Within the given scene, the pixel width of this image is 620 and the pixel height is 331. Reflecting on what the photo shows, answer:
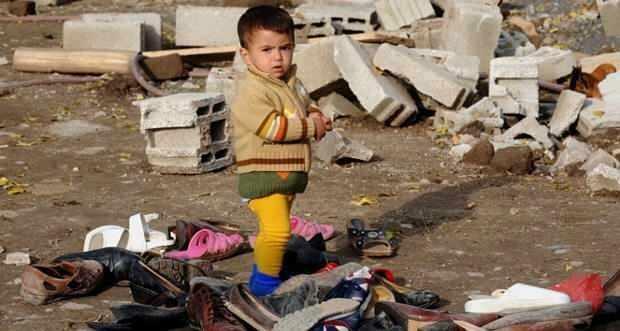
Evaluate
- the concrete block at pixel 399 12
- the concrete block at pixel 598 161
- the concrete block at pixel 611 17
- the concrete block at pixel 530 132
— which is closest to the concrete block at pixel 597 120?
the concrete block at pixel 530 132

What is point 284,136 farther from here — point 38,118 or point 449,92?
point 38,118

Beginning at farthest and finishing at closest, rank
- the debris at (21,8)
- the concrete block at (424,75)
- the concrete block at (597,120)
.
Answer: the debris at (21,8)
the concrete block at (424,75)
the concrete block at (597,120)

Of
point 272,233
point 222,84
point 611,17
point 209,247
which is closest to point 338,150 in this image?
point 222,84

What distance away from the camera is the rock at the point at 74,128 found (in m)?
10.9

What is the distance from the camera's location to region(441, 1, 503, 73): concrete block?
12188mm

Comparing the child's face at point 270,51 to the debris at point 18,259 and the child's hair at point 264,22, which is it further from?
the debris at point 18,259

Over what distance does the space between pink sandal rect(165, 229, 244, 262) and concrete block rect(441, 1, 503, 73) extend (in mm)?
5682

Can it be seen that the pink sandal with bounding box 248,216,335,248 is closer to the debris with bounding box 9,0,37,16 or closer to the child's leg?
the child's leg

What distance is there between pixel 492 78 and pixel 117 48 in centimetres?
470

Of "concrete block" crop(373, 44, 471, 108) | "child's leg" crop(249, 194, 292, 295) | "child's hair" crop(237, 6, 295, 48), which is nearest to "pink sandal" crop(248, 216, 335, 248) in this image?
"child's leg" crop(249, 194, 292, 295)

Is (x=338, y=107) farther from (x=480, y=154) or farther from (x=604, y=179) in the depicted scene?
(x=604, y=179)

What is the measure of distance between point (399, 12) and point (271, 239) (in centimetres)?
830

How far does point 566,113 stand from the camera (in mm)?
10664

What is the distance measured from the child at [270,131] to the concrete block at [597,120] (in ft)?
16.1
